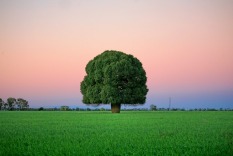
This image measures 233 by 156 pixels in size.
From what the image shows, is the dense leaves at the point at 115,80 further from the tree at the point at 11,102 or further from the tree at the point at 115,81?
the tree at the point at 11,102

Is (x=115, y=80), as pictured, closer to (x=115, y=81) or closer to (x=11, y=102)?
(x=115, y=81)

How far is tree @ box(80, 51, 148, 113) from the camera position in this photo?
6544 centimetres

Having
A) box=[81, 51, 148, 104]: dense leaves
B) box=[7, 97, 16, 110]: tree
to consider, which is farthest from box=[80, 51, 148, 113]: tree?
box=[7, 97, 16, 110]: tree

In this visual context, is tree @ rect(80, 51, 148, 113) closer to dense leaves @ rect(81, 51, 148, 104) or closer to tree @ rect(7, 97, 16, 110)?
dense leaves @ rect(81, 51, 148, 104)

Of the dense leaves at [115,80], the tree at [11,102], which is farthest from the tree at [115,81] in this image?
the tree at [11,102]

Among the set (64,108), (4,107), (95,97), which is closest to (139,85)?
(95,97)

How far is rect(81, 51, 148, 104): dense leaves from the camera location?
215 ft

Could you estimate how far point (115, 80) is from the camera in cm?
6612

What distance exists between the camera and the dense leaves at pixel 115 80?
2576 inches

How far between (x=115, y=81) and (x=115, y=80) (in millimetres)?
221

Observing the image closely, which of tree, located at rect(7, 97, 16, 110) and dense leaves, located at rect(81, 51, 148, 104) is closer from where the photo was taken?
dense leaves, located at rect(81, 51, 148, 104)

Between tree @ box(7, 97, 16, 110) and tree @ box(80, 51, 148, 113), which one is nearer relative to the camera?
tree @ box(80, 51, 148, 113)

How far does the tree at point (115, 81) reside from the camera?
65.4 metres

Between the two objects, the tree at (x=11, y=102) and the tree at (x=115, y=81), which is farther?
the tree at (x=11, y=102)
